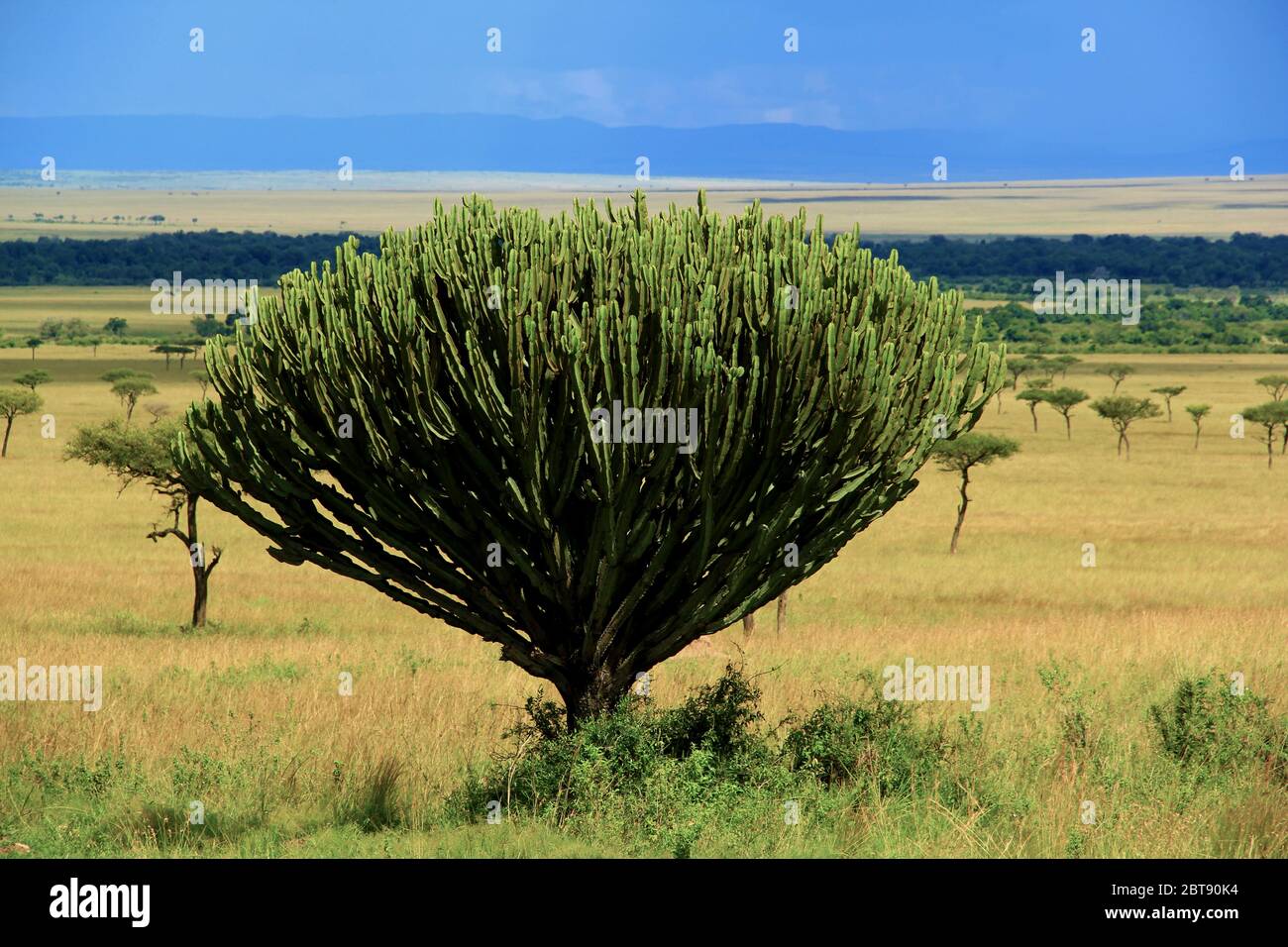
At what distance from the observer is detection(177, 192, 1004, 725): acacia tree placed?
32.7 ft

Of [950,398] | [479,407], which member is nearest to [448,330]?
[479,407]

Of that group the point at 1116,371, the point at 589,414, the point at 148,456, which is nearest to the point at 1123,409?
the point at 1116,371

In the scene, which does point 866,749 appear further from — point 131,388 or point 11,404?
point 131,388

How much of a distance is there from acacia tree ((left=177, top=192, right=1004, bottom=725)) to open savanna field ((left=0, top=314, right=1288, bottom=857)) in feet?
5.07

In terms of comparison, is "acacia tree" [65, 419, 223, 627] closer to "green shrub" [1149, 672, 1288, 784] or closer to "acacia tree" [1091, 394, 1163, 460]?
"green shrub" [1149, 672, 1288, 784]

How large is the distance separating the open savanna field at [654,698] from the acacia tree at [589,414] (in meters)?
1.54

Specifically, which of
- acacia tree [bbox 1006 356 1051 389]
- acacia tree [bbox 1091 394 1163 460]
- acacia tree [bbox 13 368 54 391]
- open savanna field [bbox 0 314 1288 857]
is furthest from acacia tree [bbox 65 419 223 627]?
acacia tree [bbox 1006 356 1051 389]

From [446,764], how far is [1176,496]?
46882 millimetres

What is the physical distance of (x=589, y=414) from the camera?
31.6 feet

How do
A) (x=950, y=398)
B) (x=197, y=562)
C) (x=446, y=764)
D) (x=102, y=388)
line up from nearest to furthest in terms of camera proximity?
(x=950, y=398) → (x=446, y=764) → (x=197, y=562) → (x=102, y=388)

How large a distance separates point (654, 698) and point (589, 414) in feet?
18.9

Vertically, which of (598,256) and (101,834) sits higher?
(598,256)
